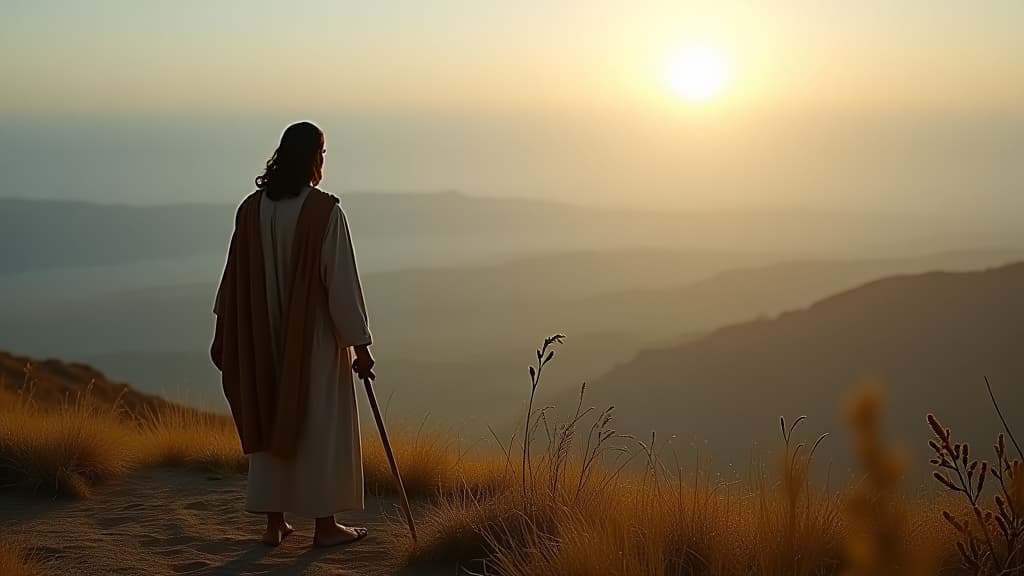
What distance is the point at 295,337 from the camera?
19.5 ft

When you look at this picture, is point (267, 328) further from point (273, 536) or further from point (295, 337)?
point (273, 536)

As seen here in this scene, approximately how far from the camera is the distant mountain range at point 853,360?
2493 inches

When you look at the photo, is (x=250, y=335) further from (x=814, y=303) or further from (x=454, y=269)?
(x=454, y=269)

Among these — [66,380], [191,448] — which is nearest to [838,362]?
[66,380]

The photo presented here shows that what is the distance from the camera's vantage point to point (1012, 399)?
194 feet

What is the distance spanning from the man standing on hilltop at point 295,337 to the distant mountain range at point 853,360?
168ft

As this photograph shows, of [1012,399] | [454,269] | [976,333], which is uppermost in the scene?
[454,269]

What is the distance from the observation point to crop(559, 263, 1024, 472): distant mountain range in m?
63.3

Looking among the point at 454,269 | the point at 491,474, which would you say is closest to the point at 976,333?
the point at 491,474

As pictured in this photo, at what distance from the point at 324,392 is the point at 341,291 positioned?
562mm

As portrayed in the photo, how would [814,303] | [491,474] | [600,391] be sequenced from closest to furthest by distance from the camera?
[491,474] < [814,303] < [600,391]

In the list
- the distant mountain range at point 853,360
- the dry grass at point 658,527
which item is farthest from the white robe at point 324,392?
the distant mountain range at point 853,360

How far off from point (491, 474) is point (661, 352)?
85772 mm

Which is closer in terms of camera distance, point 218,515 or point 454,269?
point 218,515
